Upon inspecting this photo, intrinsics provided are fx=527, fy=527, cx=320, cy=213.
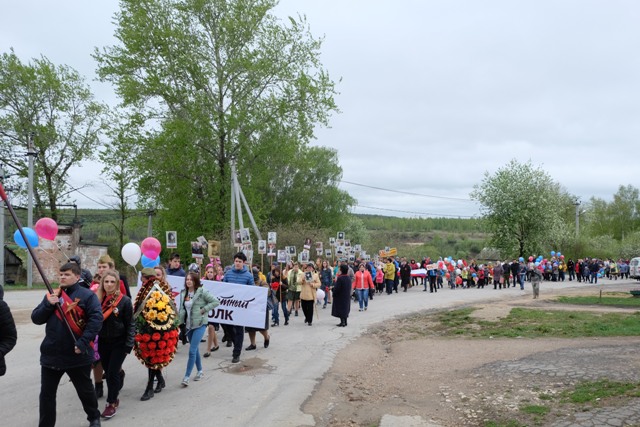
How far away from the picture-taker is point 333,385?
8.62m

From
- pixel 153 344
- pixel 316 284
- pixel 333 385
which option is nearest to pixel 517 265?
pixel 316 284

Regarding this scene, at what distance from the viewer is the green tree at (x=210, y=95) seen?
28.9m

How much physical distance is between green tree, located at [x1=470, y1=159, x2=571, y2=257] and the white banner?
3945cm

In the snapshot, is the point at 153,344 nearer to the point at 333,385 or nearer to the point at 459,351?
the point at 333,385

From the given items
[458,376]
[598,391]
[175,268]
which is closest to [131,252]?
[175,268]

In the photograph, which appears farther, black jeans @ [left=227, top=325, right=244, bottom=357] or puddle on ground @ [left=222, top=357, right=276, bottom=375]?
black jeans @ [left=227, top=325, right=244, bottom=357]

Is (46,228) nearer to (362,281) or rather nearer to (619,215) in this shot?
A: (362,281)

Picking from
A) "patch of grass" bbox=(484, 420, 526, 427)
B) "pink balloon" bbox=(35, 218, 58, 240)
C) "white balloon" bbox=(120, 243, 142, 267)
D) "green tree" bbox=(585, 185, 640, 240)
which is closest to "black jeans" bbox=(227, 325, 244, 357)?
"white balloon" bbox=(120, 243, 142, 267)

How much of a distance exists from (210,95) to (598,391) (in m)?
26.5

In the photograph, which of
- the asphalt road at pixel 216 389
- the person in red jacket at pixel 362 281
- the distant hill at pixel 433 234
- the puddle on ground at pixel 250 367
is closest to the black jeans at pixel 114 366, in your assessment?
the asphalt road at pixel 216 389

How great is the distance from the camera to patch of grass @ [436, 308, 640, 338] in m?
13.0

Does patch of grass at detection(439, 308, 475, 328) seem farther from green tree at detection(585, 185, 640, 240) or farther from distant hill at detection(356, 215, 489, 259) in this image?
green tree at detection(585, 185, 640, 240)

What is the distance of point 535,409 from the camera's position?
7039mm

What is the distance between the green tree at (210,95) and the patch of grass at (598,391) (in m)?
24.4
